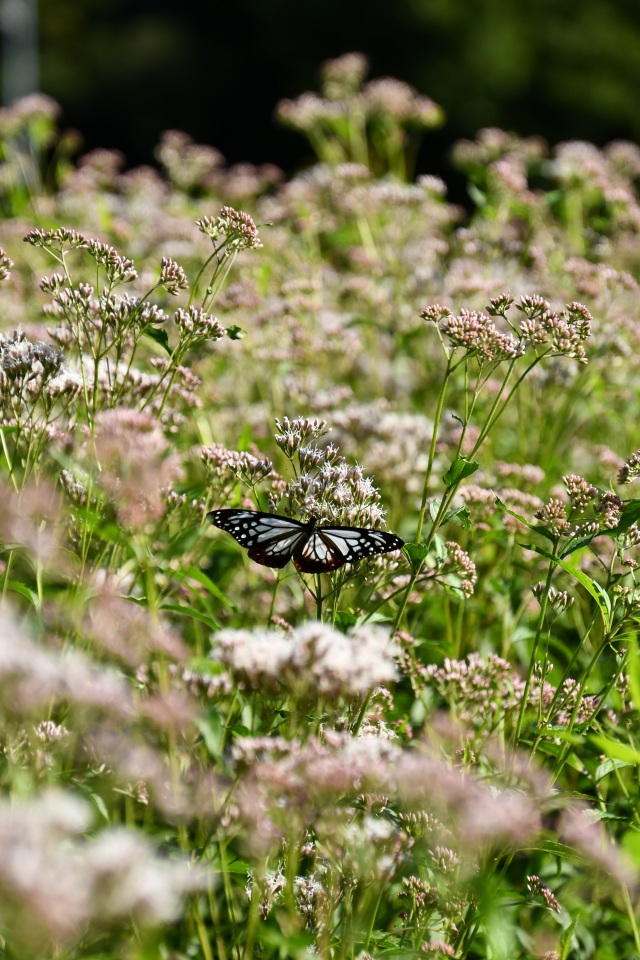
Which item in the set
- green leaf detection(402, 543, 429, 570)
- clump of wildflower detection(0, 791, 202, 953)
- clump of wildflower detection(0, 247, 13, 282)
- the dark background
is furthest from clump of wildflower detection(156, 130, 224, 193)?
the dark background

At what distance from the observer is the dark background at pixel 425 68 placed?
2325cm

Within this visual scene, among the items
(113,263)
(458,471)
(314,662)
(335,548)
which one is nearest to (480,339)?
(458,471)

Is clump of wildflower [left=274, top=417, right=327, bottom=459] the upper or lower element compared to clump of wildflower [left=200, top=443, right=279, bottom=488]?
upper

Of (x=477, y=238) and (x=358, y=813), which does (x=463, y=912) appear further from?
(x=477, y=238)

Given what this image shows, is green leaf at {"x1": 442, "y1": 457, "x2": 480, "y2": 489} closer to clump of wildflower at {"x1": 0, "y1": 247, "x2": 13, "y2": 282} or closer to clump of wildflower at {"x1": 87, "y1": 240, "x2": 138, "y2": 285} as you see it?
clump of wildflower at {"x1": 87, "y1": 240, "x2": 138, "y2": 285}

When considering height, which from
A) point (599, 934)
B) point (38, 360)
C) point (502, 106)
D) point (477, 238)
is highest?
point (502, 106)

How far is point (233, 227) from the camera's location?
259 centimetres

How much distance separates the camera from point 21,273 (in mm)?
4789

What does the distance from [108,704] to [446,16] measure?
84.4ft

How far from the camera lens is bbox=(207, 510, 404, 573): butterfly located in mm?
2162

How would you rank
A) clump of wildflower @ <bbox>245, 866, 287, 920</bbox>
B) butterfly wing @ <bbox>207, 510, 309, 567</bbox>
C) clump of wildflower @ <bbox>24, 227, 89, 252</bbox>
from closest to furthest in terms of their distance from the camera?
clump of wildflower @ <bbox>245, 866, 287, 920</bbox>
butterfly wing @ <bbox>207, 510, 309, 567</bbox>
clump of wildflower @ <bbox>24, 227, 89, 252</bbox>

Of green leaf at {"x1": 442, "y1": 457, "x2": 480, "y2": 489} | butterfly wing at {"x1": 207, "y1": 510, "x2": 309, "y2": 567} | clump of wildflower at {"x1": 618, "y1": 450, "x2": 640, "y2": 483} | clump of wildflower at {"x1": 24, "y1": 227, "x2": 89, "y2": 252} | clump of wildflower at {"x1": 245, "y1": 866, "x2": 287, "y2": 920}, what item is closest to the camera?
clump of wildflower at {"x1": 245, "y1": 866, "x2": 287, "y2": 920}

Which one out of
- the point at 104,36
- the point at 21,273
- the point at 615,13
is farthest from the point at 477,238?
the point at 104,36

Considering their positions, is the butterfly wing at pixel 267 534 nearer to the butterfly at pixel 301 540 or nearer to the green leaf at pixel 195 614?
the butterfly at pixel 301 540
